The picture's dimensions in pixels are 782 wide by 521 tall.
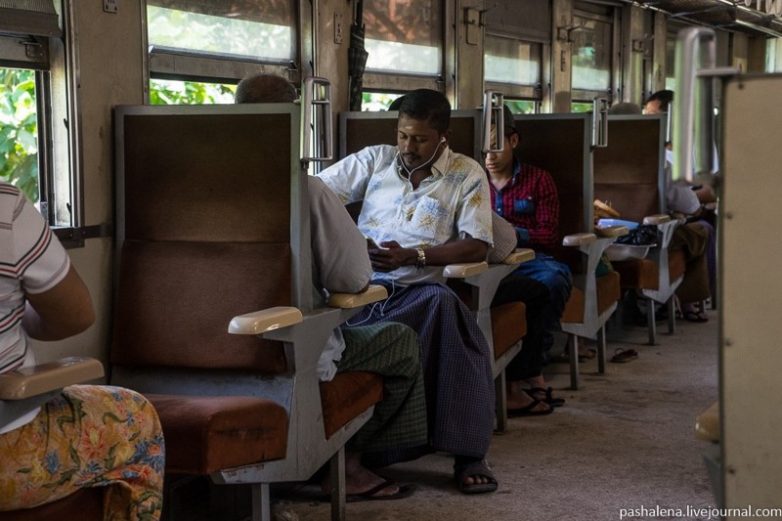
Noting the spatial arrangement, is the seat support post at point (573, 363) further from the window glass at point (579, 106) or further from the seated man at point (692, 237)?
the window glass at point (579, 106)

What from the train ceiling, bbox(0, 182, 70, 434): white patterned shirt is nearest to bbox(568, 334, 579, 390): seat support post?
bbox(0, 182, 70, 434): white patterned shirt

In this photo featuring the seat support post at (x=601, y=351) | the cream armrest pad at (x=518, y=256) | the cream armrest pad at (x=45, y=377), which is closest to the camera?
the cream armrest pad at (x=45, y=377)

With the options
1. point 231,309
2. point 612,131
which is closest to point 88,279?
point 231,309

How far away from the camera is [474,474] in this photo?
357 cm

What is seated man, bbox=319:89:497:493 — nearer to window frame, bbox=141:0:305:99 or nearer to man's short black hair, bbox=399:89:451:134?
man's short black hair, bbox=399:89:451:134

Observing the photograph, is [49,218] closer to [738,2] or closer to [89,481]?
[89,481]

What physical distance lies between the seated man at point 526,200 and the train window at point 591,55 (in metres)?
3.40

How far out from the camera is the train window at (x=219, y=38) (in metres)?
3.82

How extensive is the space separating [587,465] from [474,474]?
52 cm

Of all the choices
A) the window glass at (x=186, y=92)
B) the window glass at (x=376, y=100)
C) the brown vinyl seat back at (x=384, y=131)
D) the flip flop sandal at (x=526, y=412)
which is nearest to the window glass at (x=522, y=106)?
the window glass at (x=376, y=100)

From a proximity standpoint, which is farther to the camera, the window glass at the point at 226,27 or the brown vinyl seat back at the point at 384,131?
the brown vinyl seat back at the point at 384,131

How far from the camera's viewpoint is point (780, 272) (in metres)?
1.48

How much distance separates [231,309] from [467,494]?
3.78 ft

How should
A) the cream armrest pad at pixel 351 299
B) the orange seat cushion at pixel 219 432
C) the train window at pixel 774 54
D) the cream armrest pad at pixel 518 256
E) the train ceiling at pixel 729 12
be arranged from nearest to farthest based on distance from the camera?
the orange seat cushion at pixel 219 432 → the cream armrest pad at pixel 351 299 → the cream armrest pad at pixel 518 256 → the train ceiling at pixel 729 12 → the train window at pixel 774 54
